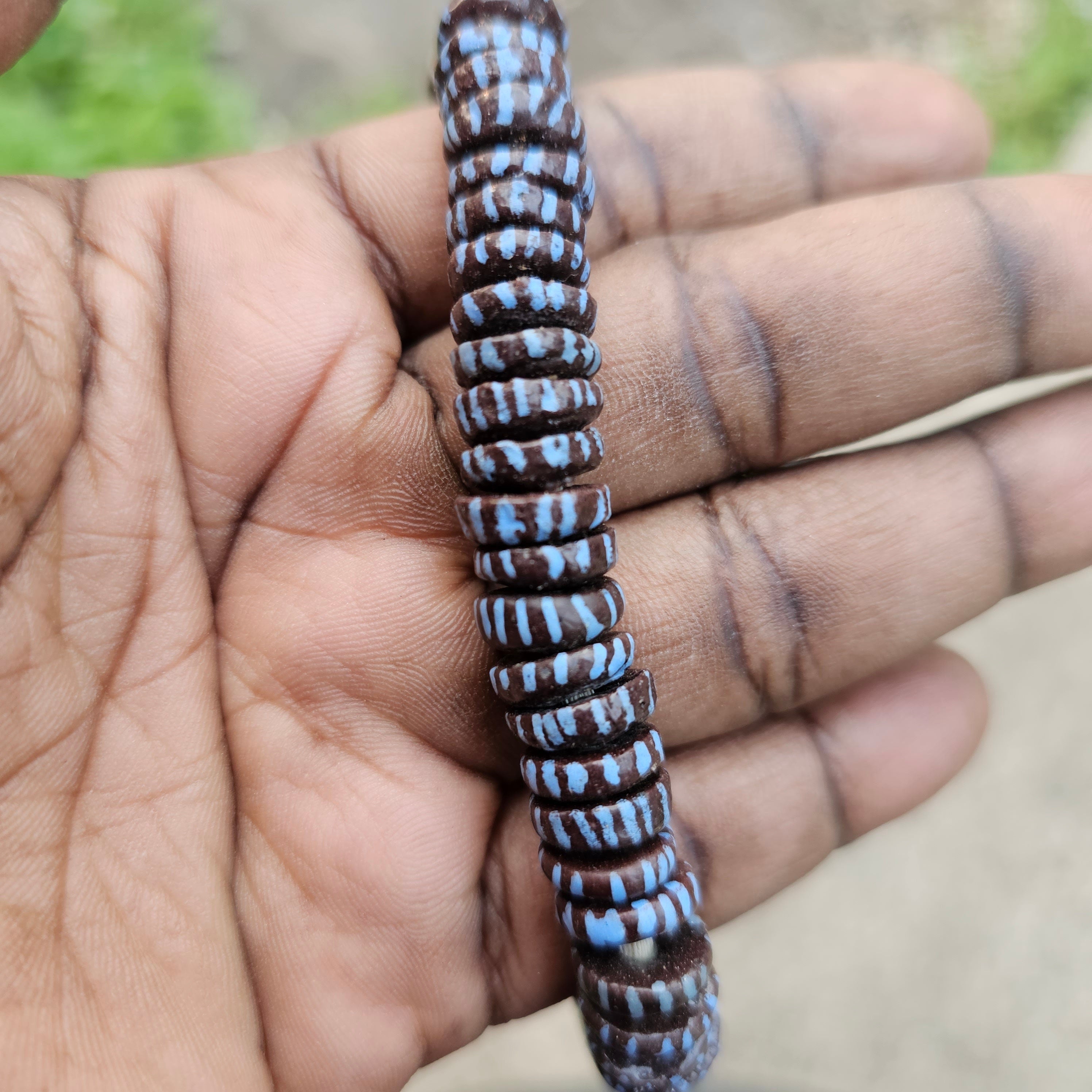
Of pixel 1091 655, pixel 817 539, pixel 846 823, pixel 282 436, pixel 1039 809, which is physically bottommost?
pixel 1039 809

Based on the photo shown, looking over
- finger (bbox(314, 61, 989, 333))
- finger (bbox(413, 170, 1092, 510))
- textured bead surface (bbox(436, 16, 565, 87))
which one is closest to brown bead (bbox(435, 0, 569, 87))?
textured bead surface (bbox(436, 16, 565, 87))

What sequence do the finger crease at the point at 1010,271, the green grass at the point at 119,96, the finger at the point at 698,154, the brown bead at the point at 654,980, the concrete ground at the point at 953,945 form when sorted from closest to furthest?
the brown bead at the point at 654,980
the finger crease at the point at 1010,271
the finger at the point at 698,154
the concrete ground at the point at 953,945
the green grass at the point at 119,96

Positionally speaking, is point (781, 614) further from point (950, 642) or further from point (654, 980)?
point (950, 642)

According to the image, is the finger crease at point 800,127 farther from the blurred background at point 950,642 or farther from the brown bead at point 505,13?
the blurred background at point 950,642

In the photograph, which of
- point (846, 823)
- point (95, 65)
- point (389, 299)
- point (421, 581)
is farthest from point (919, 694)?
point (95, 65)

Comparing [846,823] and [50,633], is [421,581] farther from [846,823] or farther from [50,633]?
[846,823]

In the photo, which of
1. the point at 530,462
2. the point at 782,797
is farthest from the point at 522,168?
the point at 782,797

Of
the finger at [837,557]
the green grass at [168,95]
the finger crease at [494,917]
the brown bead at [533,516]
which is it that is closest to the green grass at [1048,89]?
the green grass at [168,95]
